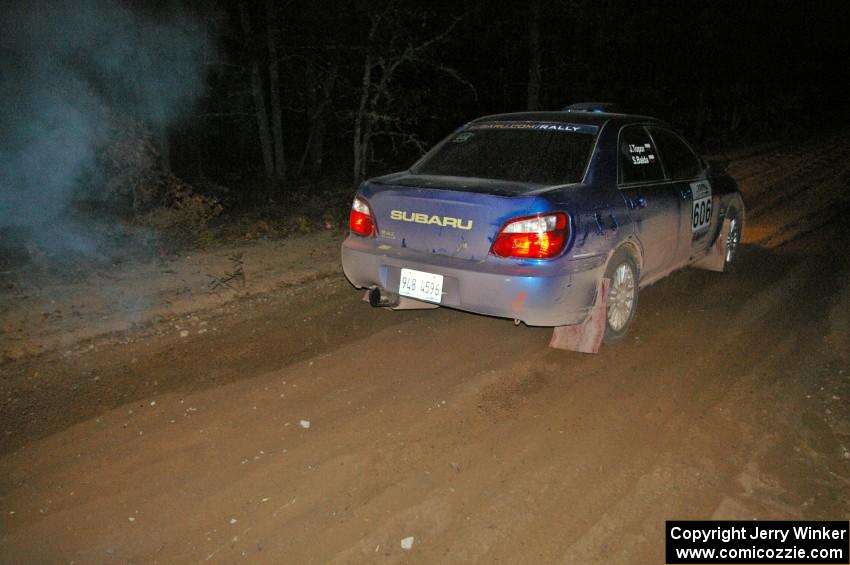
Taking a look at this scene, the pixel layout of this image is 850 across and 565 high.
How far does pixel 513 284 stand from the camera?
166 inches

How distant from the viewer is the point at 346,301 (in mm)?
6125

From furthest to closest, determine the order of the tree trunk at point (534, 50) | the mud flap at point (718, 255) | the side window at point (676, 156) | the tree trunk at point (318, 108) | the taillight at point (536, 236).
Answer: the tree trunk at point (534, 50)
the tree trunk at point (318, 108)
the mud flap at point (718, 255)
the side window at point (676, 156)
the taillight at point (536, 236)

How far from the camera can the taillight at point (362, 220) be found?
16.0ft

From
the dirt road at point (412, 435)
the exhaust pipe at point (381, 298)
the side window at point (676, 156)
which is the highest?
the side window at point (676, 156)

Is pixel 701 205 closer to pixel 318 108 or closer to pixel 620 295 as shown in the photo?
pixel 620 295

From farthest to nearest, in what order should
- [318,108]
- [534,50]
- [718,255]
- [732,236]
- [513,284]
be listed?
[534,50]
[318,108]
[732,236]
[718,255]
[513,284]

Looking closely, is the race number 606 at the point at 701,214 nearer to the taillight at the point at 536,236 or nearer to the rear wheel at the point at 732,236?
the rear wheel at the point at 732,236

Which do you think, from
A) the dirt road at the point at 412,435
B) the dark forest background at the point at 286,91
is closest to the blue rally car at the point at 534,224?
the dirt road at the point at 412,435

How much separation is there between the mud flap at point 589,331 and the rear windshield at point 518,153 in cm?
82

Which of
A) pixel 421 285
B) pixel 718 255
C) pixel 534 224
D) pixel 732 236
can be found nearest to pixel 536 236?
pixel 534 224

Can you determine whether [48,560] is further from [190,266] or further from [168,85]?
[168,85]

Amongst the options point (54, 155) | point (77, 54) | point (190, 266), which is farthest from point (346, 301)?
point (77, 54)

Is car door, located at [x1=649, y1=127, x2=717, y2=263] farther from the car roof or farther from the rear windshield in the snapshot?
Result: the rear windshield

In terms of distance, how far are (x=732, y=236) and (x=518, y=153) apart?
10.9 feet
